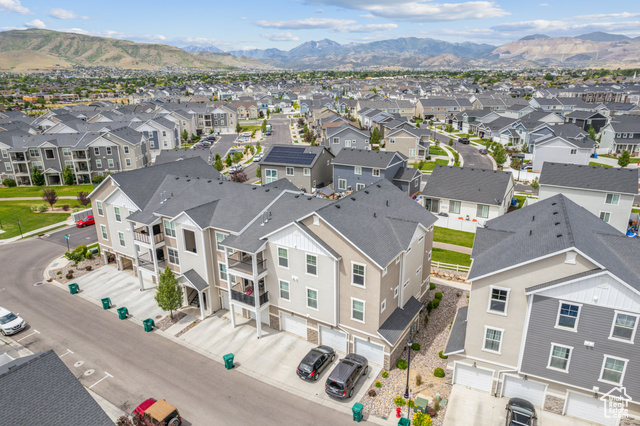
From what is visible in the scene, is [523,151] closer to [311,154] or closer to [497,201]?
[497,201]

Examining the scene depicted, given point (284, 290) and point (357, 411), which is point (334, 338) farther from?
point (357, 411)

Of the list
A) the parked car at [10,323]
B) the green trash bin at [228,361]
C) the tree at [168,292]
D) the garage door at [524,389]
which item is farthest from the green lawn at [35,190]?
the garage door at [524,389]

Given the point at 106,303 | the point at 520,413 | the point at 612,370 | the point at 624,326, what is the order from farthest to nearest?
the point at 106,303 < the point at 520,413 < the point at 612,370 < the point at 624,326

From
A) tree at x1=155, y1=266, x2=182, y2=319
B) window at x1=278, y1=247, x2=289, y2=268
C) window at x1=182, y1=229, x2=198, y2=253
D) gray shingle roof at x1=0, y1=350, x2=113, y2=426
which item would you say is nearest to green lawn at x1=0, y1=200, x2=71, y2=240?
window at x1=182, y1=229, x2=198, y2=253

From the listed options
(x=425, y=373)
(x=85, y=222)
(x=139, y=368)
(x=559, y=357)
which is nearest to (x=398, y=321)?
(x=425, y=373)

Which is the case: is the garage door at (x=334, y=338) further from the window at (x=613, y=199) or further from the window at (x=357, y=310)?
the window at (x=613, y=199)

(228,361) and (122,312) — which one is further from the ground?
(228,361)

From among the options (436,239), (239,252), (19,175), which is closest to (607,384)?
(239,252)

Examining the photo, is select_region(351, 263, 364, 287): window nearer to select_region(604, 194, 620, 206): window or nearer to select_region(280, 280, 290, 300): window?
select_region(280, 280, 290, 300): window
